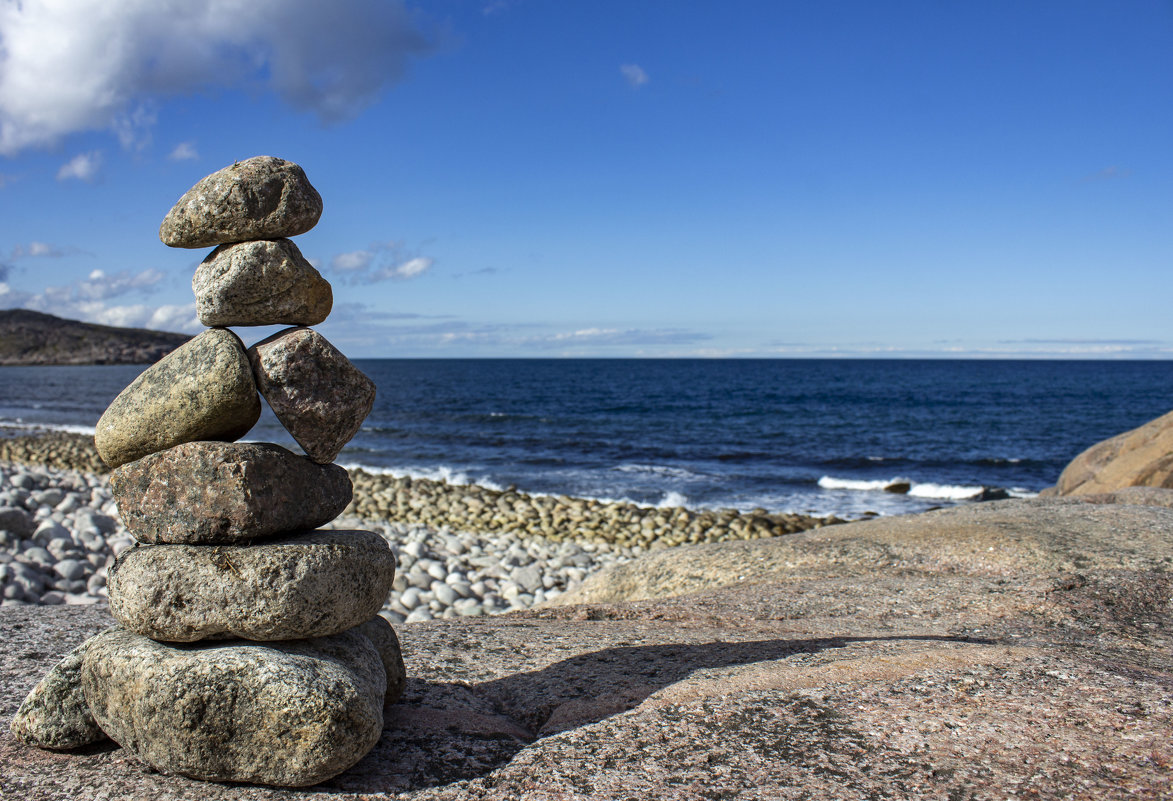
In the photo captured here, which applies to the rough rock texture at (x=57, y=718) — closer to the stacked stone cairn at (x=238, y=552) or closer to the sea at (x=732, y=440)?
the stacked stone cairn at (x=238, y=552)

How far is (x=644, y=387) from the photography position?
80.5 metres

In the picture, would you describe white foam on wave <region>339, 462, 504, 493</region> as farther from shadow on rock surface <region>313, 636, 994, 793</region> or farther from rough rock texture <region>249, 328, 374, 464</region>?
rough rock texture <region>249, 328, 374, 464</region>

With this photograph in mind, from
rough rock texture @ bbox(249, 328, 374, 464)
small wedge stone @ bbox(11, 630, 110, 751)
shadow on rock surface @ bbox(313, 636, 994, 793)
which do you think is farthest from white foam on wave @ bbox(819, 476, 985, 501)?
small wedge stone @ bbox(11, 630, 110, 751)

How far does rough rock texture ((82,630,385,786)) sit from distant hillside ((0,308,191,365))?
508 feet

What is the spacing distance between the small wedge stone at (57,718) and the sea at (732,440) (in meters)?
19.3

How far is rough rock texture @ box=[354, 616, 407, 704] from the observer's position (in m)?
4.57

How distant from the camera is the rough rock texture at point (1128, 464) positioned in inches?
545

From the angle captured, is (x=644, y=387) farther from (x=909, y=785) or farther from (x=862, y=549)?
(x=909, y=785)

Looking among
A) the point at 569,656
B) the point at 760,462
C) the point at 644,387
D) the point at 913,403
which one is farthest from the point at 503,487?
the point at 644,387

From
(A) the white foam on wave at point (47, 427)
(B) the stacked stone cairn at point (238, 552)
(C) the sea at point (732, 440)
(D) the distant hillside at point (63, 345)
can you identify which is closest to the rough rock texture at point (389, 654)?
(B) the stacked stone cairn at point (238, 552)

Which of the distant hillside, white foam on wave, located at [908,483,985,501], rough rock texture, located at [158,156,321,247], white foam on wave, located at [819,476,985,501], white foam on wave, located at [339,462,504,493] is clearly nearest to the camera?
rough rock texture, located at [158,156,321,247]

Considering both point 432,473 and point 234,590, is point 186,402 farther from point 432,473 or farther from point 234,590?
point 432,473

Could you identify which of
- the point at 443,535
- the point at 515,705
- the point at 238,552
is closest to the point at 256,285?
the point at 238,552

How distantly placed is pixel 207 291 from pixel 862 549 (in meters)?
7.18
